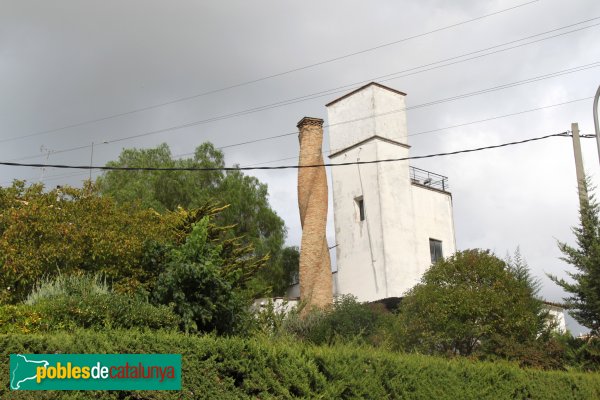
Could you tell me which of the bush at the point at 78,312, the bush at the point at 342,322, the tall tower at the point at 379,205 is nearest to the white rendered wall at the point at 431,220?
the tall tower at the point at 379,205

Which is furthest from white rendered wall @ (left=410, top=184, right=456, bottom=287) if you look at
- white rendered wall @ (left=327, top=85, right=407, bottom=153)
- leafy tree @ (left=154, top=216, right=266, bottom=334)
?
leafy tree @ (left=154, top=216, right=266, bottom=334)

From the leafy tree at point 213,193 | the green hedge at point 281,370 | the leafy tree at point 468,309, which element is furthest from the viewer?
the leafy tree at point 213,193

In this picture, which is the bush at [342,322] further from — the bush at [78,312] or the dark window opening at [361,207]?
the bush at [78,312]

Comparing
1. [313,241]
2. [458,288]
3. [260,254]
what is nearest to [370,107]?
[313,241]

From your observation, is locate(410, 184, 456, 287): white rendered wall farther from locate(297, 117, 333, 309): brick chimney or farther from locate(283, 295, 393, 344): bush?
locate(283, 295, 393, 344): bush

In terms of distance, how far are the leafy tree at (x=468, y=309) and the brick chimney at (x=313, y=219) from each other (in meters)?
10.6

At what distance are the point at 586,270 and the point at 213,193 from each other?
21071mm

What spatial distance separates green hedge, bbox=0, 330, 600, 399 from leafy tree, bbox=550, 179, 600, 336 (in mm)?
6227

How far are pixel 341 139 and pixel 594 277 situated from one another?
16.6 m

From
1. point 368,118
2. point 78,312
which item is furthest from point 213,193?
point 78,312

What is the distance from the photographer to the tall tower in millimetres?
31016

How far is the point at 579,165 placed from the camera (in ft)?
65.1

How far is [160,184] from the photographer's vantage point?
3559 cm

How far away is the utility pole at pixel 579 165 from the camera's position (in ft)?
64.4
